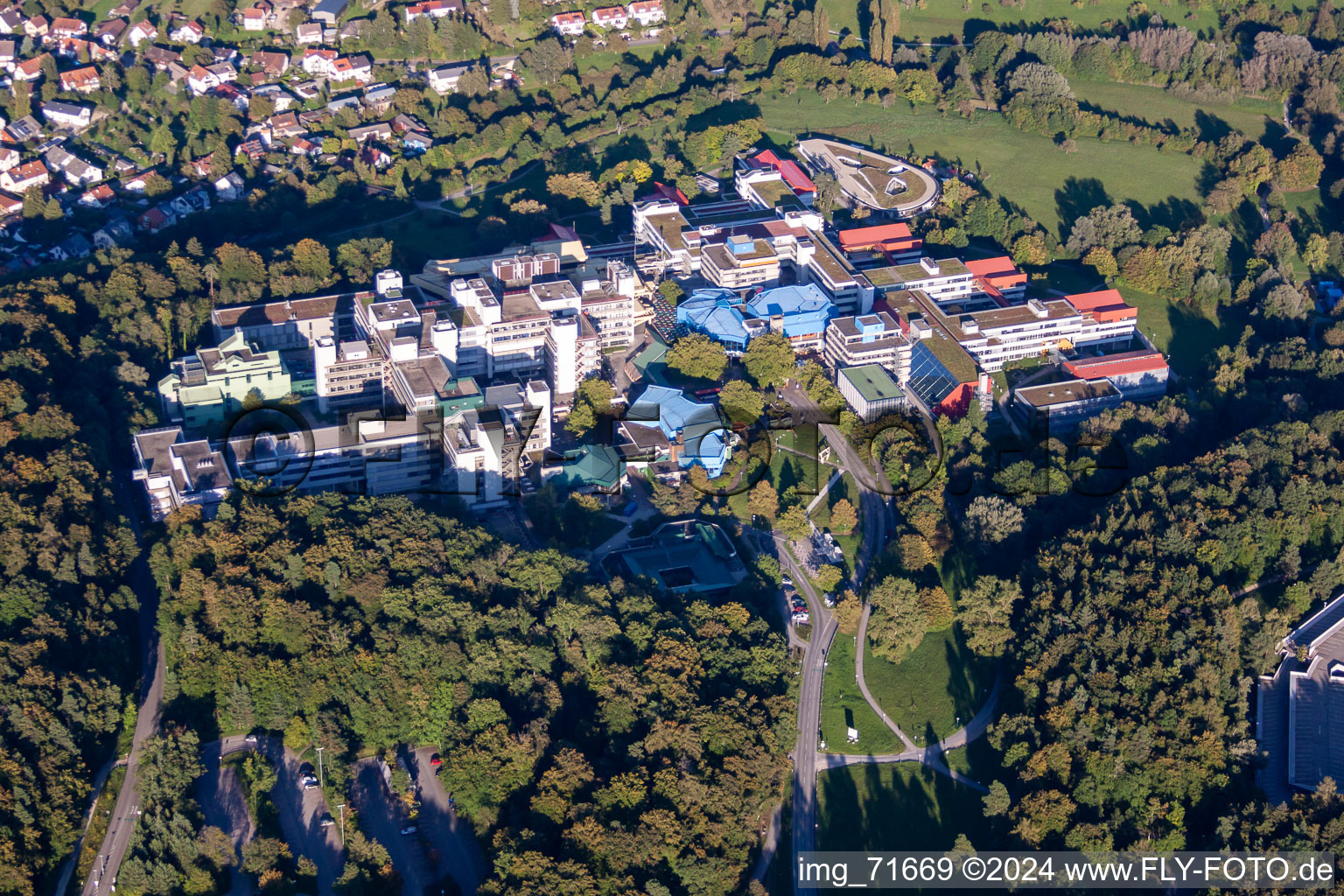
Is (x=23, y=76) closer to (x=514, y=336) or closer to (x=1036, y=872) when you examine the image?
(x=514, y=336)

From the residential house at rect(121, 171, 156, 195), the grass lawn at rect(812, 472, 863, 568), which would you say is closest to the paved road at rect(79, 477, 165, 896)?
the grass lawn at rect(812, 472, 863, 568)

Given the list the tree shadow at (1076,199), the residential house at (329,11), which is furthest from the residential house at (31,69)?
the tree shadow at (1076,199)

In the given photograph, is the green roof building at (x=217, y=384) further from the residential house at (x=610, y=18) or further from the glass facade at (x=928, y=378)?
the residential house at (x=610, y=18)

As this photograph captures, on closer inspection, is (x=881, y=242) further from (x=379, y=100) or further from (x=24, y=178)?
(x=24, y=178)

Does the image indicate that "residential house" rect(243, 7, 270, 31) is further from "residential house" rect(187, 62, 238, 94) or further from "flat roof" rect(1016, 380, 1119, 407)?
"flat roof" rect(1016, 380, 1119, 407)

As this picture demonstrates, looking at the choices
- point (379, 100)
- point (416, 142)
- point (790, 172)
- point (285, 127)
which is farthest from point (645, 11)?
point (285, 127)
